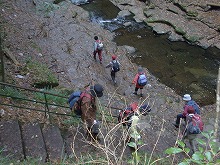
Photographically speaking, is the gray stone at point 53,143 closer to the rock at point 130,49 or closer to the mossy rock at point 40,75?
the mossy rock at point 40,75

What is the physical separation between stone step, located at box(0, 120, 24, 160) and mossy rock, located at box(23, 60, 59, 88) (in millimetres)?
3224

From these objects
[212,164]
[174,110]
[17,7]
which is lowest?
[174,110]

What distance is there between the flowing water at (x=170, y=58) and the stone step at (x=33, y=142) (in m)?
7.37

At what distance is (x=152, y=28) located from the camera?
1709cm

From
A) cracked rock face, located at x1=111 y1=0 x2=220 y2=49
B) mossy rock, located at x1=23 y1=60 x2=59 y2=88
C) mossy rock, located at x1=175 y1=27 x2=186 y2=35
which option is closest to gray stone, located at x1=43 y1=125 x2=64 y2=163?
mossy rock, located at x1=23 y1=60 x2=59 y2=88

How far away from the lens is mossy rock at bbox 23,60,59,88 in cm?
1050

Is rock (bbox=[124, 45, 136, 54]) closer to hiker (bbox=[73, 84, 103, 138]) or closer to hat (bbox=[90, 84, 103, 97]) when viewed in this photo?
hiker (bbox=[73, 84, 103, 138])

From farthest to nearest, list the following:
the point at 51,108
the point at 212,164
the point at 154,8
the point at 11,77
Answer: the point at 154,8 → the point at 11,77 → the point at 51,108 → the point at 212,164

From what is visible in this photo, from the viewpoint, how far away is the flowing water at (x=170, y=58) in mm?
13547

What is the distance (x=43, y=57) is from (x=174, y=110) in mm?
5288

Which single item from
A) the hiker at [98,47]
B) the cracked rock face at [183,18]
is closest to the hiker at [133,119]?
the hiker at [98,47]

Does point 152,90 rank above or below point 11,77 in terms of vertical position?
below

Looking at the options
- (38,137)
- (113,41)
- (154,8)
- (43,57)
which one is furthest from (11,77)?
(154,8)

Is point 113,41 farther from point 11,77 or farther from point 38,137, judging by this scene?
point 38,137
